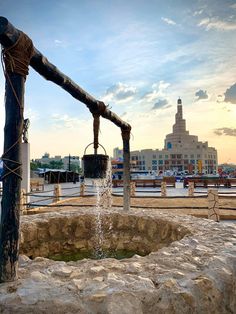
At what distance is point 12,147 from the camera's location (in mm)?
2656

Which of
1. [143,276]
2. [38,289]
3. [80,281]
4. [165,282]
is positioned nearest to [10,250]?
[38,289]

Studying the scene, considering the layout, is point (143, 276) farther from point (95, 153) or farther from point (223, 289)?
point (95, 153)

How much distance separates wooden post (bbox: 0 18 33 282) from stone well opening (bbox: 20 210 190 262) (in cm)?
309

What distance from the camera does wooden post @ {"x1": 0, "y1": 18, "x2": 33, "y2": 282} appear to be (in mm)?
2562

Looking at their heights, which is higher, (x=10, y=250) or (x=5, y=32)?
(x=5, y=32)

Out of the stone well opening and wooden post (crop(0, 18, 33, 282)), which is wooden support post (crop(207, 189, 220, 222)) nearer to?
the stone well opening

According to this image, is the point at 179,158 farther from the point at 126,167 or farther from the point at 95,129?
the point at 95,129

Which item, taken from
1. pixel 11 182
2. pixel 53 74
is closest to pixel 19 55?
pixel 53 74

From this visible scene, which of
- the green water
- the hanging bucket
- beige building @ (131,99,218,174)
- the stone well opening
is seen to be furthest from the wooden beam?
beige building @ (131,99,218,174)

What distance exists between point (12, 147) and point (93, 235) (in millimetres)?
4313

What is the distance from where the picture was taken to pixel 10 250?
2.57 m

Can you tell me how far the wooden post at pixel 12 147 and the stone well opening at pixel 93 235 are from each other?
3088 millimetres

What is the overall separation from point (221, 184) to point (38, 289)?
24.4 m

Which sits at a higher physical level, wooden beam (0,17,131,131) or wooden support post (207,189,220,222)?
wooden beam (0,17,131,131)
